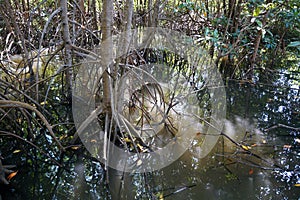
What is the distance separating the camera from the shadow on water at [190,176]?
208cm

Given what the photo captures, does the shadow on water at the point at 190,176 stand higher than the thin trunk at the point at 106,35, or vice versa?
the thin trunk at the point at 106,35

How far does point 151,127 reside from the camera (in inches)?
112

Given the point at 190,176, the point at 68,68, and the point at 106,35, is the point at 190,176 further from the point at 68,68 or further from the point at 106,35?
the point at 68,68

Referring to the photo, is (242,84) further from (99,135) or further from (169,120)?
(99,135)

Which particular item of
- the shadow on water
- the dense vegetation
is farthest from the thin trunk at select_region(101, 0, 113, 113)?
the shadow on water

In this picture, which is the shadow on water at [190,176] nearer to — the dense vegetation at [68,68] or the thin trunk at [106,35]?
the dense vegetation at [68,68]

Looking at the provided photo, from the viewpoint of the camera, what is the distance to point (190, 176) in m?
2.25

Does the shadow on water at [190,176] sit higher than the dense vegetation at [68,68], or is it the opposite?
the dense vegetation at [68,68]

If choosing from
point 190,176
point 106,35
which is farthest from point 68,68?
point 190,176

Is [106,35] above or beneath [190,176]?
above

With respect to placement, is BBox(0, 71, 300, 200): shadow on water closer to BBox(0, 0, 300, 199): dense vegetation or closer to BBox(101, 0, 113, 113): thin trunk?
BBox(0, 0, 300, 199): dense vegetation

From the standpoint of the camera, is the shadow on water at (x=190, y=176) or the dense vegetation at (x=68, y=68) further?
the dense vegetation at (x=68, y=68)

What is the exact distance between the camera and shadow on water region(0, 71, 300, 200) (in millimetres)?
2080

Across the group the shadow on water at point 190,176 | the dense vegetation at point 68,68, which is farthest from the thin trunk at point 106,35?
the shadow on water at point 190,176
